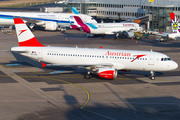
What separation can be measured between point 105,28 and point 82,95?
59.0 metres

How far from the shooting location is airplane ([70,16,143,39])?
85875 millimetres

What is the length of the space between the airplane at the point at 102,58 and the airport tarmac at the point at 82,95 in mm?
1816

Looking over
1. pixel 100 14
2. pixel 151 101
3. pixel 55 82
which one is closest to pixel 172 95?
pixel 151 101

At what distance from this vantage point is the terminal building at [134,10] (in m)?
98.7

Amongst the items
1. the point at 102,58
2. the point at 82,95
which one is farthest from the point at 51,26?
the point at 82,95

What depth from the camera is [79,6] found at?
12988 cm

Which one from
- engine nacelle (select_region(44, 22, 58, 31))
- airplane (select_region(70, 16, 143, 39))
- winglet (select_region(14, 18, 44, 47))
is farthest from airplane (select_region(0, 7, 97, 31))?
winglet (select_region(14, 18, 44, 47))

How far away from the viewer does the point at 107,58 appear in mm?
39625

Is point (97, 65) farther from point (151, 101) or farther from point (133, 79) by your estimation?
point (151, 101)

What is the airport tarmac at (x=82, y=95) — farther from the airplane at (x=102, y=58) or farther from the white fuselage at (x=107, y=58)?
the white fuselage at (x=107, y=58)

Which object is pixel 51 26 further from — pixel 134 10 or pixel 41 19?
pixel 134 10

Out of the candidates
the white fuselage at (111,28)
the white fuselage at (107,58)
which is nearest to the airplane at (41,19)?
the white fuselage at (111,28)

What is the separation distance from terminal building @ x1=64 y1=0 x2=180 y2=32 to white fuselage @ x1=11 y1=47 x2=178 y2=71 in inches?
2475

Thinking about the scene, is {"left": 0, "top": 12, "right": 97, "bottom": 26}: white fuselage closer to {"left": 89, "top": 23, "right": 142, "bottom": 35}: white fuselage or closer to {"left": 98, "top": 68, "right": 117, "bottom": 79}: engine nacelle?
{"left": 89, "top": 23, "right": 142, "bottom": 35}: white fuselage
